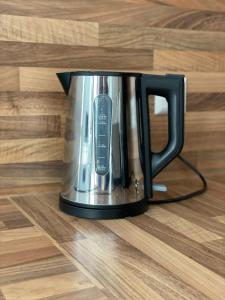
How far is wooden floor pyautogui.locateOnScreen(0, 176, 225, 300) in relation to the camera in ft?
1.60

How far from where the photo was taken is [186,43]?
A: 103 cm

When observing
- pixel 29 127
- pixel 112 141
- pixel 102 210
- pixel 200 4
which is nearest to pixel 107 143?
pixel 112 141

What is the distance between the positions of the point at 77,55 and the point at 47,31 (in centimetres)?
8

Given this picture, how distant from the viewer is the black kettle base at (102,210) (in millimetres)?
735

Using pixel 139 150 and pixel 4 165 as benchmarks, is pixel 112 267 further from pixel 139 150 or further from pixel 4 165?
pixel 4 165

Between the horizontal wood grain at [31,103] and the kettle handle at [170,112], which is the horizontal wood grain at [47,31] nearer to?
the horizontal wood grain at [31,103]

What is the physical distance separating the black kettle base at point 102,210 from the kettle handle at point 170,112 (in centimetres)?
6

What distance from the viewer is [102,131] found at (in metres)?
0.73

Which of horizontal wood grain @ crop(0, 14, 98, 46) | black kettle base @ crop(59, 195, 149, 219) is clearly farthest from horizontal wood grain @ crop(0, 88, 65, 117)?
black kettle base @ crop(59, 195, 149, 219)

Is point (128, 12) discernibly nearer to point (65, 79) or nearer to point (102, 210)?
point (65, 79)

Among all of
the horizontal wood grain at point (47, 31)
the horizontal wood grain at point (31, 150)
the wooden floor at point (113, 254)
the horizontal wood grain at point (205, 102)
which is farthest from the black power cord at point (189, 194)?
the horizontal wood grain at point (47, 31)

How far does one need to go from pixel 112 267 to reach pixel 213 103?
649 mm

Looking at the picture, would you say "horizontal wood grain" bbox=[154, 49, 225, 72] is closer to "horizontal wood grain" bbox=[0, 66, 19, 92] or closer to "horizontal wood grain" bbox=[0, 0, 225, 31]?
"horizontal wood grain" bbox=[0, 0, 225, 31]

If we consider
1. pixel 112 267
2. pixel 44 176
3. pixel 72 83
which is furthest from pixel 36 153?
pixel 112 267
